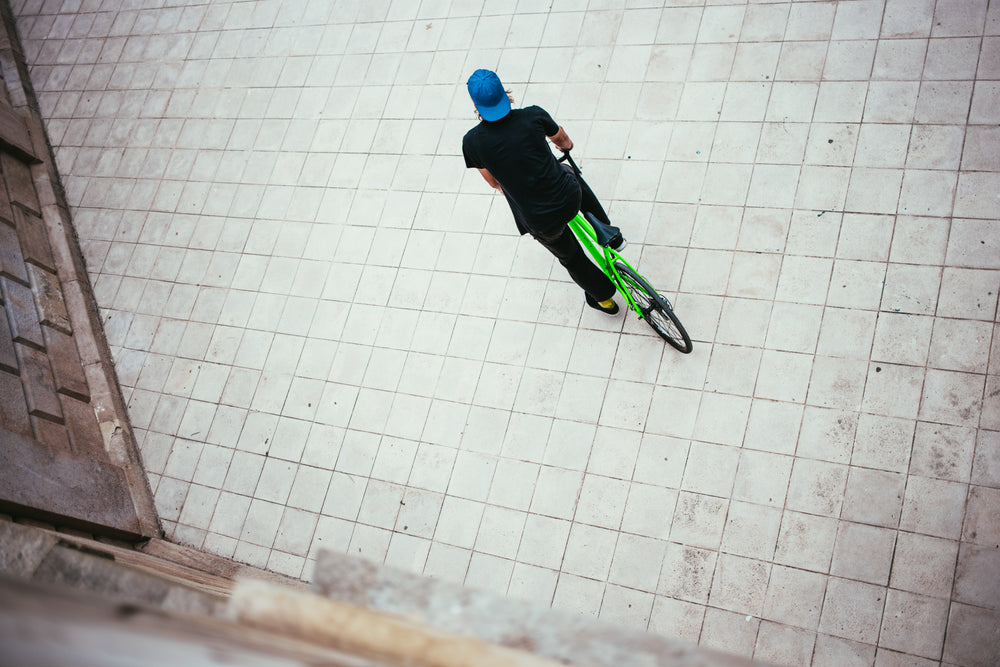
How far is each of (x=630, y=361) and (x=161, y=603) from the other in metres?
3.02

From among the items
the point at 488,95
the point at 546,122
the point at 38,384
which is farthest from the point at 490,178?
the point at 38,384

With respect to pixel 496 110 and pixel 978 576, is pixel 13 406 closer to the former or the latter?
pixel 496 110

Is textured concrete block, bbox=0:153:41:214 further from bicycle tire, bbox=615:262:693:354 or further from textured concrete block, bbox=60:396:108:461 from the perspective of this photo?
bicycle tire, bbox=615:262:693:354

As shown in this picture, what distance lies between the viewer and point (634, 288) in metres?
4.09

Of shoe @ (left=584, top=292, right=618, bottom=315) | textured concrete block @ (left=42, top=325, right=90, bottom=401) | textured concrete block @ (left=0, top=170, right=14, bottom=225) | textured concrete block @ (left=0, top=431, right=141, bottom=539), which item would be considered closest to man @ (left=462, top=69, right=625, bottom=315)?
shoe @ (left=584, top=292, right=618, bottom=315)

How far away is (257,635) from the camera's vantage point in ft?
5.17

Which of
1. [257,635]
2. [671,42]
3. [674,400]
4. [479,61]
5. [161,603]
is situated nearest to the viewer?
[257,635]

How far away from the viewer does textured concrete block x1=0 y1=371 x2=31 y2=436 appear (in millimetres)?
4379

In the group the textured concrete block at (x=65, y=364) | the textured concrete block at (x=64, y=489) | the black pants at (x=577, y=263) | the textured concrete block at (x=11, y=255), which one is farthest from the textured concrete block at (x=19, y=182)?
the black pants at (x=577, y=263)

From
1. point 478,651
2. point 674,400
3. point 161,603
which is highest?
point 674,400

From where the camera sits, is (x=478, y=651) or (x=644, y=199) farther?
(x=644, y=199)

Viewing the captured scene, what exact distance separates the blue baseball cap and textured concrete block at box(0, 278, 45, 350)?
3.88 meters

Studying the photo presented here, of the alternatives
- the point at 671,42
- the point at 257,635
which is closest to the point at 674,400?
the point at 671,42

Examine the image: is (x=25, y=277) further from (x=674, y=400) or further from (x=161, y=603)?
(x=674, y=400)
